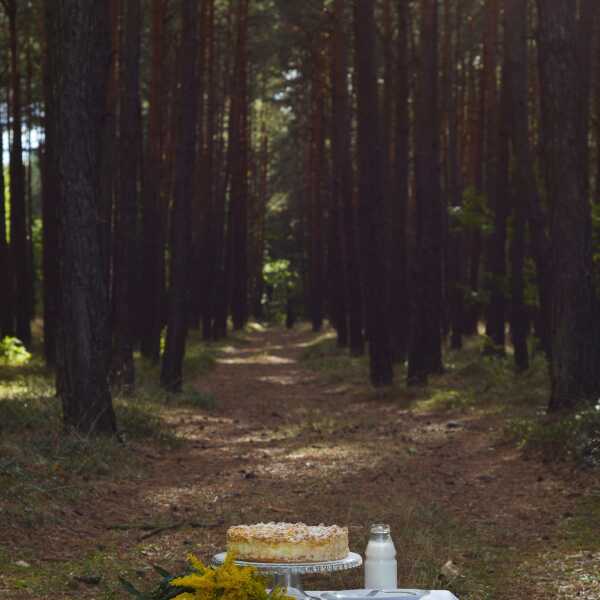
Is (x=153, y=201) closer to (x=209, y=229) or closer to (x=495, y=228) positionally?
(x=495, y=228)

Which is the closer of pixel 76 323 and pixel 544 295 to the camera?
pixel 76 323

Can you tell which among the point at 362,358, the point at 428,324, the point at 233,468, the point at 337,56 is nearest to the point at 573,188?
the point at 233,468

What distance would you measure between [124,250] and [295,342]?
26522mm

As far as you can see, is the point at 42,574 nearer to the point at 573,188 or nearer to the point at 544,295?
the point at 573,188

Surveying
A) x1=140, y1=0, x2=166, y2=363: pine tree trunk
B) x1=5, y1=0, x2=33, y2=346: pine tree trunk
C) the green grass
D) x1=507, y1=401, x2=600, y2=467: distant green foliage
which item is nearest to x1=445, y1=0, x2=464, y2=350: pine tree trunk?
x1=140, y1=0, x2=166, y2=363: pine tree trunk

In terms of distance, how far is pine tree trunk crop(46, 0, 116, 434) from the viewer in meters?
11.9

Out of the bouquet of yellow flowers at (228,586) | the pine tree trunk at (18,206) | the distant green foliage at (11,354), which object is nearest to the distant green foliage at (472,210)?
the distant green foliage at (11,354)

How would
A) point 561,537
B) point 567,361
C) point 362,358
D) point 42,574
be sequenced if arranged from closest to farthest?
1. point 42,574
2. point 561,537
3. point 567,361
4. point 362,358

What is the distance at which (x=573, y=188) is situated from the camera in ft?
45.2

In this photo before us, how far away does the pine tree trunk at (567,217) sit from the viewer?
13469 millimetres

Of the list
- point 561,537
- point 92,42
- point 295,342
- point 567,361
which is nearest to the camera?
point 561,537

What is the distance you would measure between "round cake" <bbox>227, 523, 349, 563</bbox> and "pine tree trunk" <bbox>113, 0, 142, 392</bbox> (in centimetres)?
1260

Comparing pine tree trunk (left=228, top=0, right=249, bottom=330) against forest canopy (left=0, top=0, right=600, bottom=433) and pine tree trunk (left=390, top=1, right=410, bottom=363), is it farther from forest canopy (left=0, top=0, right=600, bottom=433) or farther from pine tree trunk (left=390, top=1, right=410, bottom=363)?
pine tree trunk (left=390, top=1, right=410, bottom=363)

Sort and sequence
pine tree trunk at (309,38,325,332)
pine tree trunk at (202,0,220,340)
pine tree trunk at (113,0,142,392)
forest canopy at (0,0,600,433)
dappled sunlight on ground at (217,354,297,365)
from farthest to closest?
pine tree trunk at (309,38,325,332), pine tree trunk at (202,0,220,340), dappled sunlight on ground at (217,354,297,365), pine tree trunk at (113,0,142,392), forest canopy at (0,0,600,433)
